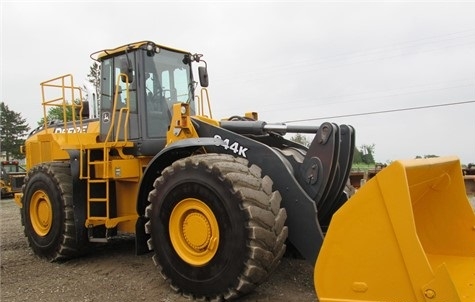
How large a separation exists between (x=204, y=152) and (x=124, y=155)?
159 centimetres

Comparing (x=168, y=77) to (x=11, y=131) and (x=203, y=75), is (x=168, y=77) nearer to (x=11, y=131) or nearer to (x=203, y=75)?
(x=203, y=75)

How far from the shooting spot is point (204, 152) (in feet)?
15.8

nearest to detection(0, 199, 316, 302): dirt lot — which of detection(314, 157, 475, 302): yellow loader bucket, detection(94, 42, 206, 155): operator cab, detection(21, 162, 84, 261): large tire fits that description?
detection(21, 162, 84, 261): large tire

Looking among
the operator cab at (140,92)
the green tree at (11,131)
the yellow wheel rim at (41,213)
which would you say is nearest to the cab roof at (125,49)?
the operator cab at (140,92)

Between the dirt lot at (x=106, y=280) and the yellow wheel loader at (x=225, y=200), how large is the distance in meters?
0.29

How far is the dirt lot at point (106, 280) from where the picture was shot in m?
4.49

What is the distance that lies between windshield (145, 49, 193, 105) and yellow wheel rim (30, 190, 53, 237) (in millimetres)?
2251

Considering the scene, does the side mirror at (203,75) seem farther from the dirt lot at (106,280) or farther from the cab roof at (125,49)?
the dirt lot at (106,280)

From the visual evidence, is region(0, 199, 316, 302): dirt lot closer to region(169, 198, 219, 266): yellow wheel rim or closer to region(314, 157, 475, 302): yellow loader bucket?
region(169, 198, 219, 266): yellow wheel rim

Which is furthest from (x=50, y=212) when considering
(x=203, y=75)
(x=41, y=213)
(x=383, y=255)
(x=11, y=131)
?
(x=11, y=131)

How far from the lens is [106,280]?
204 inches

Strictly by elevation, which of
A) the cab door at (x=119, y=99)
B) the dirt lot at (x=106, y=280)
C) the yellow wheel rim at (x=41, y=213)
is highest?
the cab door at (x=119, y=99)

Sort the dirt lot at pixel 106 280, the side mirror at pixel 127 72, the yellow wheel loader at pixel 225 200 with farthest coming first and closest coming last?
the side mirror at pixel 127 72
the dirt lot at pixel 106 280
the yellow wheel loader at pixel 225 200

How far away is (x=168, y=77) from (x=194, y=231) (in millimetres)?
2791
